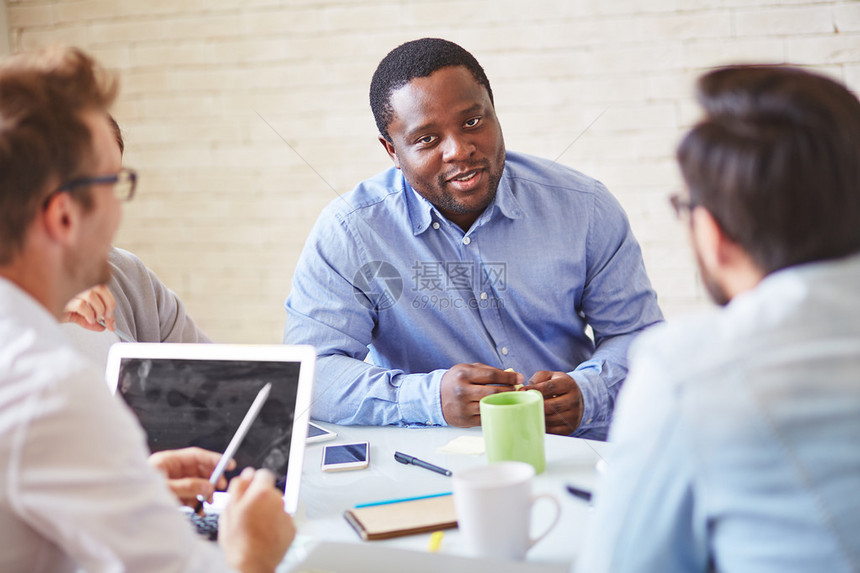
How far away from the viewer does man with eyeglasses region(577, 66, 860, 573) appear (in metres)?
0.63

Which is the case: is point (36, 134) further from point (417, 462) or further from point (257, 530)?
point (417, 462)

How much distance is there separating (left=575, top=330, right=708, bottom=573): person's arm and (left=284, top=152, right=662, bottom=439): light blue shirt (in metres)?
0.99

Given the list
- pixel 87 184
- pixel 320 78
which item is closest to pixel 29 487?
pixel 87 184

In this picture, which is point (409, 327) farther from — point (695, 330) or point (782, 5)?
point (782, 5)

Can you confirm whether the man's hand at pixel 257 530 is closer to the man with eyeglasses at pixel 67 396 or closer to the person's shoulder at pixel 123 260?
the man with eyeglasses at pixel 67 396

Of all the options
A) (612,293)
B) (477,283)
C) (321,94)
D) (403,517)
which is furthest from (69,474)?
(321,94)

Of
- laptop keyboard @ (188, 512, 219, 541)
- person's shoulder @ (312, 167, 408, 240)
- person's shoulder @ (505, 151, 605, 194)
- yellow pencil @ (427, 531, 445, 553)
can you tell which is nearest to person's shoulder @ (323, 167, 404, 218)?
person's shoulder @ (312, 167, 408, 240)

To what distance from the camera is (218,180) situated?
314 cm

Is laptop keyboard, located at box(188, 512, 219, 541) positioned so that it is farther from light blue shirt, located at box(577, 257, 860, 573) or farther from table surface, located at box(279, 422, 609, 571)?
light blue shirt, located at box(577, 257, 860, 573)

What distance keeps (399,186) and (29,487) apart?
1.23 metres

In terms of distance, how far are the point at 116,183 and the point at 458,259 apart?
0.95 m

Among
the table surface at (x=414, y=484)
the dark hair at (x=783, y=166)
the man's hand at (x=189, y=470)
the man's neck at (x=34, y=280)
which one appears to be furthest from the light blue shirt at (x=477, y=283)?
the dark hair at (x=783, y=166)

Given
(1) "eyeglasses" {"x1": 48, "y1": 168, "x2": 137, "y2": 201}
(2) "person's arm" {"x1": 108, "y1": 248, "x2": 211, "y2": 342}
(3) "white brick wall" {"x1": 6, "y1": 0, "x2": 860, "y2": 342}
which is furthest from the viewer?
(3) "white brick wall" {"x1": 6, "y1": 0, "x2": 860, "y2": 342}

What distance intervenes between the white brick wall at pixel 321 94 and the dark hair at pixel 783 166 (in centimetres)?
177
